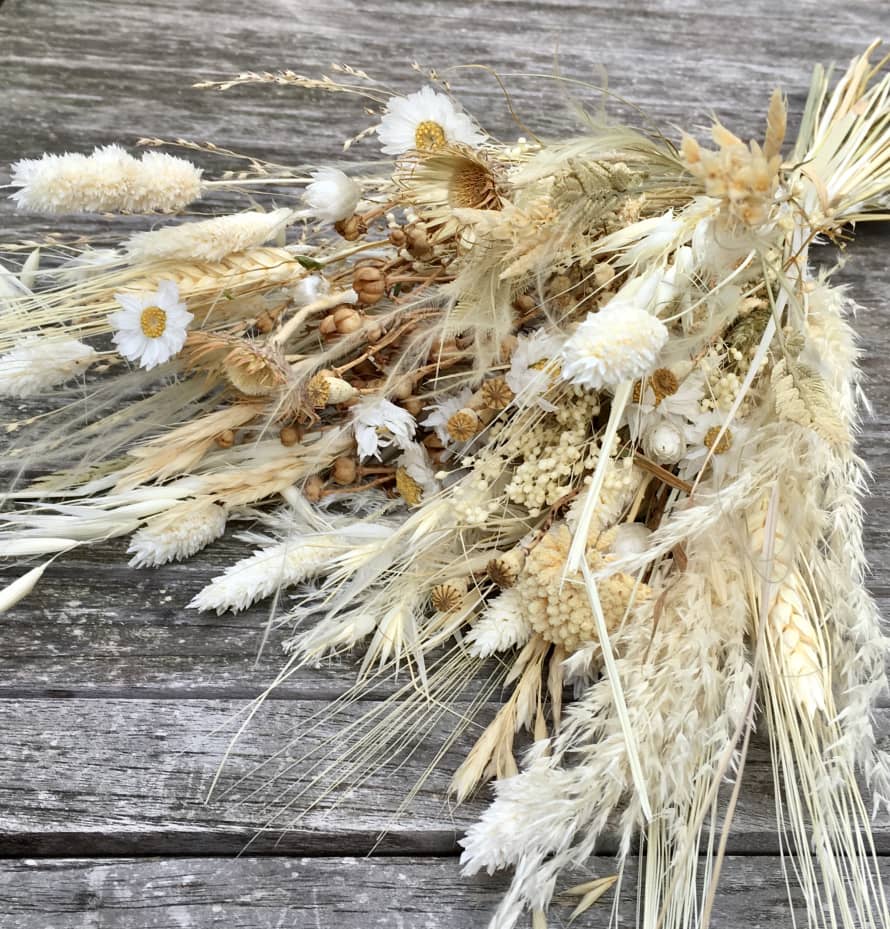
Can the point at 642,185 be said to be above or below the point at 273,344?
above

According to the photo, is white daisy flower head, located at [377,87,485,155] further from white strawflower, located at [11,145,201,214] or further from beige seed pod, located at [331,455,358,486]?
beige seed pod, located at [331,455,358,486]

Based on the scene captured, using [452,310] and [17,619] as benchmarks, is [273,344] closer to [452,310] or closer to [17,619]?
[452,310]

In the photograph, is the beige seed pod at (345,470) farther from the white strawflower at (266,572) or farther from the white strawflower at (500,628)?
the white strawflower at (500,628)

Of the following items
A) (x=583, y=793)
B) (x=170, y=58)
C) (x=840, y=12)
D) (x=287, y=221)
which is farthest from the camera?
(x=840, y=12)

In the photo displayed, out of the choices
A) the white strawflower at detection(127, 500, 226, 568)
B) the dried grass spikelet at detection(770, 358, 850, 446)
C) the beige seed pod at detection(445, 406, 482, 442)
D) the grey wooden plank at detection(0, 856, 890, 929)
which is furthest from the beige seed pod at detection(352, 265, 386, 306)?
the grey wooden plank at detection(0, 856, 890, 929)

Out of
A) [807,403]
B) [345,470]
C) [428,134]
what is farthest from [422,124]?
[807,403]

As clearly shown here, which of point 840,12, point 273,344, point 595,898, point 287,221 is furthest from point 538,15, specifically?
point 595,898

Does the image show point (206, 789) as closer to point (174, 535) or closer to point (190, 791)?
point (190, 791)
